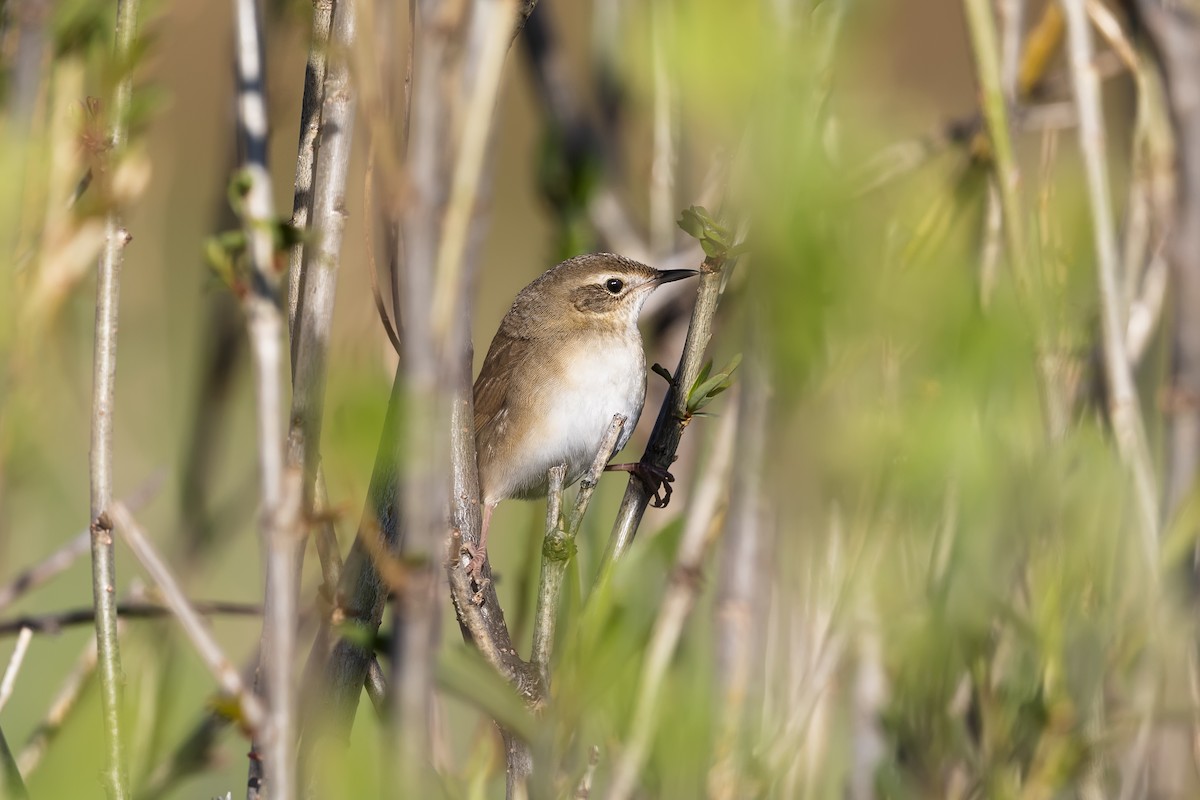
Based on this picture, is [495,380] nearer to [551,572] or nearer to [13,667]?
[13,667]

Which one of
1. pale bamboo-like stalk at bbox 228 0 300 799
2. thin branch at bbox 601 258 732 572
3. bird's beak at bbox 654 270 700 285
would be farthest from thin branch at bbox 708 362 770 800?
bird's beak at bbox 654 270 700 285

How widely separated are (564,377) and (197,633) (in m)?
2.14

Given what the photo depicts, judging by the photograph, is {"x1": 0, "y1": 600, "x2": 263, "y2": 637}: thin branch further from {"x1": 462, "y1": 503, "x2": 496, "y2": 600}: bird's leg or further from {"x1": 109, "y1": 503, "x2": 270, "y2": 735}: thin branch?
{"x1": 109, "y1": 503, "x2": 270, "y2": 735}: thin branch

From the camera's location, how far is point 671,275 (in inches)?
121

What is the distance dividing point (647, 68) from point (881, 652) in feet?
4.59

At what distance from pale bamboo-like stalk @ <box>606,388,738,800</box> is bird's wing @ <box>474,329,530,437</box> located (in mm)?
1666

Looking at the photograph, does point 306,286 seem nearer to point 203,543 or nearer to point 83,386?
point 203,543

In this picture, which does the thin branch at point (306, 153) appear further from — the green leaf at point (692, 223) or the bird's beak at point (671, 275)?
the bird's beak at point (671, 275)

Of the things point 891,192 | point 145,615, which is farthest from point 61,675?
point 891,192

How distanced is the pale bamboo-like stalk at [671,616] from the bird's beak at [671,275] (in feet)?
4.32

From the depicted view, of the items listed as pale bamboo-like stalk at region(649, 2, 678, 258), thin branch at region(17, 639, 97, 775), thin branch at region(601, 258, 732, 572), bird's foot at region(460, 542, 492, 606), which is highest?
pale bamboo-like stalk at region(649, 2, 678, 258)

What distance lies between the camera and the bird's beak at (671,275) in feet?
9.87

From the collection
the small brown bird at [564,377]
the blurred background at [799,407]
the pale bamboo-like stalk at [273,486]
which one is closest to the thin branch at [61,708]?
the blurred background at [799,407]

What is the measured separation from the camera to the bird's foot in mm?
1661
